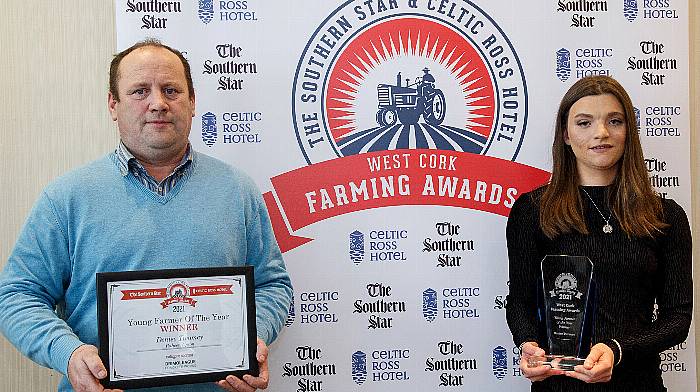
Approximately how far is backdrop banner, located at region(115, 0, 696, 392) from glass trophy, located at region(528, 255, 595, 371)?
0.53 metres

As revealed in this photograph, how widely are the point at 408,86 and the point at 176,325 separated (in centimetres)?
117

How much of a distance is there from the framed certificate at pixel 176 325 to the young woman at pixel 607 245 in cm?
80

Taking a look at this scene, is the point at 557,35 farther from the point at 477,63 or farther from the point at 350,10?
the point at 350,10

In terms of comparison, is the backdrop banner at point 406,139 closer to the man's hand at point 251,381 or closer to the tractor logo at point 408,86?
the tractor logo at point 408,86

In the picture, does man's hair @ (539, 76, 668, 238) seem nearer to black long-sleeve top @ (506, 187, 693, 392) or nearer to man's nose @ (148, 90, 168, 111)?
black long-sleeve top @ (506, 187, 693, 392)

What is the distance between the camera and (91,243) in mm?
1939

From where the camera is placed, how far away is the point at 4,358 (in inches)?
98.3

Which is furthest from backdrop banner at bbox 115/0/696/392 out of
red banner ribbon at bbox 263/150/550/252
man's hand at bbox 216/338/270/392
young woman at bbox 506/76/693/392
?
man's hand at bbox 216/338/270/392

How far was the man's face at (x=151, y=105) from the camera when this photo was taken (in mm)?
1988

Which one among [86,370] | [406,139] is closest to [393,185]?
[406,139]

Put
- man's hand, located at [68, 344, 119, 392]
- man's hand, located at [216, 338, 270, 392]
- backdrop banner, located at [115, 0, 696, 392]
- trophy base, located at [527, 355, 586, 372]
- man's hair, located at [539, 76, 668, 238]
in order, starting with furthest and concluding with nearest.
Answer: backdrop banner, located at [115, 0, 696, 392] < man's hair, located at [539, 76, 668, 238] < trophy base, located at [527, 355, 586, 372] < man's hand, located at [216, 338, 270, 392] < man's hand, located at [68, 344, 119, 392]

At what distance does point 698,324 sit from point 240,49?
1.85 meters

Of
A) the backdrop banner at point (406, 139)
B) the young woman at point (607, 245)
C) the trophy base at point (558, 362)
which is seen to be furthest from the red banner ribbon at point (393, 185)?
the trophy base at point (558, 362)

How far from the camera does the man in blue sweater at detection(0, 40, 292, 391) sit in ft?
6.31
